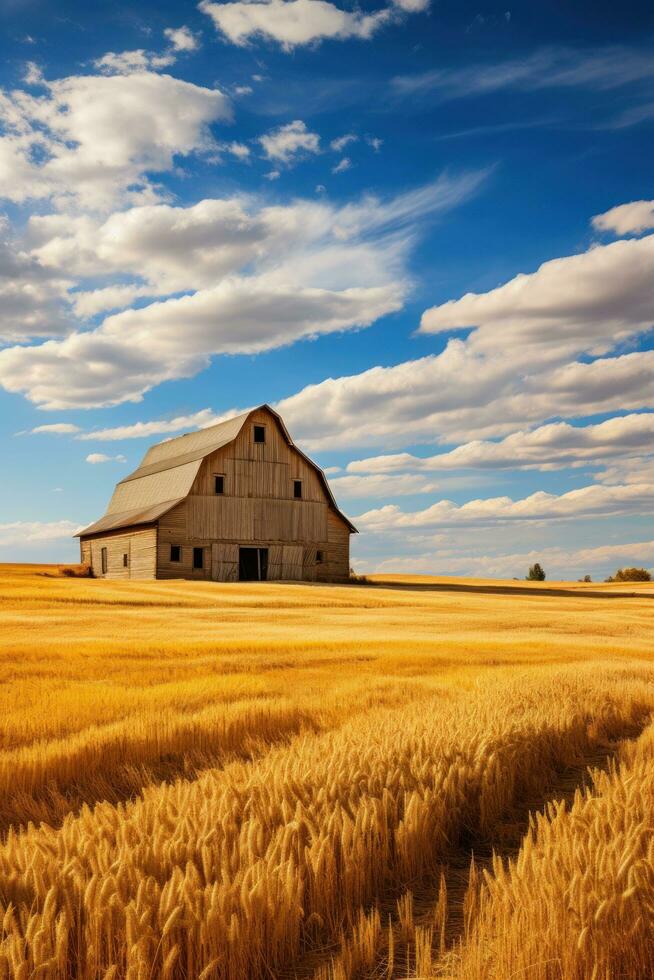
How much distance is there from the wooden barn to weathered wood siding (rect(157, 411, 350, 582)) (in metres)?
0.07

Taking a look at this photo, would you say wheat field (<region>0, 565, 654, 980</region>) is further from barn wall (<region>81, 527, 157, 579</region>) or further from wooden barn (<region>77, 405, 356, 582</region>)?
wooden barn (<region>77, 405, 356, 582</region>)

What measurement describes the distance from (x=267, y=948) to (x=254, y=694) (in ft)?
20.3

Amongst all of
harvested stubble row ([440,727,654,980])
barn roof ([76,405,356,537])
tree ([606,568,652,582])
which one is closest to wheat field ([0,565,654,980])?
harvested stubble row ([440,727,654,980])

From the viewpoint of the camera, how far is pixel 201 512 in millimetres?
51250

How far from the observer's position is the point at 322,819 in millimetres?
4324

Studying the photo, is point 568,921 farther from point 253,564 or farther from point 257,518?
point 253,564

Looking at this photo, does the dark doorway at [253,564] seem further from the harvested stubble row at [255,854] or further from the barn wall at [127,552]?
the harvested stubble row at [255,854]

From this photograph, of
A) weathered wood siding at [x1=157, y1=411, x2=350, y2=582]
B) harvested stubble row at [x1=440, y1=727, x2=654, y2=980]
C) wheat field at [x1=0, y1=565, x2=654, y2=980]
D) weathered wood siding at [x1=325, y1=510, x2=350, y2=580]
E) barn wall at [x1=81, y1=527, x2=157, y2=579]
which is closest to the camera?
harvested stubble row at [x1=440, y1=727, x2=654, y2=980]

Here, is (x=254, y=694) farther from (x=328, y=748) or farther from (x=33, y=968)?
(x=33, y=968)

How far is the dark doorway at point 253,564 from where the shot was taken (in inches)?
2098

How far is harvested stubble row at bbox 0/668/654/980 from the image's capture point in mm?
3008

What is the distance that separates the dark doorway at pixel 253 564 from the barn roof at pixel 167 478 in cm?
603

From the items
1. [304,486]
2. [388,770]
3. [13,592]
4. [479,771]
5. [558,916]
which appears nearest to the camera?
[558,916]

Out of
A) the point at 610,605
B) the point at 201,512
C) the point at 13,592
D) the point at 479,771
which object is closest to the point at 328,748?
the point at 479,771
